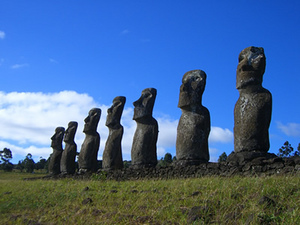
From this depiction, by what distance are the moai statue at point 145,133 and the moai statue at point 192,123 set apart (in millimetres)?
1824

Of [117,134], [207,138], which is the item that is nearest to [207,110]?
[207,138]

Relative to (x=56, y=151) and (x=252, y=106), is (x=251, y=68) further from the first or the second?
(x=56, y=151)

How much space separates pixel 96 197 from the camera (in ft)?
27.1

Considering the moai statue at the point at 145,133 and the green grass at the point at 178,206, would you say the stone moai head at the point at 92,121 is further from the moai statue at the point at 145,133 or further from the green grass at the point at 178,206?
the green grass at the point at 178,206

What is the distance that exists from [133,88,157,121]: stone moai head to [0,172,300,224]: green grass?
517 cm

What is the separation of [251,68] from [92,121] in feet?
28.9

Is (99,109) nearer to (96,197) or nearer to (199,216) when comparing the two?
(96,197)

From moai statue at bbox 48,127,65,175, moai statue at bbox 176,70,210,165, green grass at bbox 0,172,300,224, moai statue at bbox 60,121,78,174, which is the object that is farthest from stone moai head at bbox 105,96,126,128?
green grass at bbox 0,172,300,224

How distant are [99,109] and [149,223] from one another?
481 inches

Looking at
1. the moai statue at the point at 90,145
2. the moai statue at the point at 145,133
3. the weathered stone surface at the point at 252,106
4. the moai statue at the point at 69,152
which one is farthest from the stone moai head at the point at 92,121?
the weathered stone surface at the point at 252,106

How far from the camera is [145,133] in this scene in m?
13.5

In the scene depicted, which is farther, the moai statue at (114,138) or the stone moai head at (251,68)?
the moai statue at (114,138)

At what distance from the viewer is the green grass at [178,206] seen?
5.46m

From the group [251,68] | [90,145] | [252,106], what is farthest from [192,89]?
[90,145]
